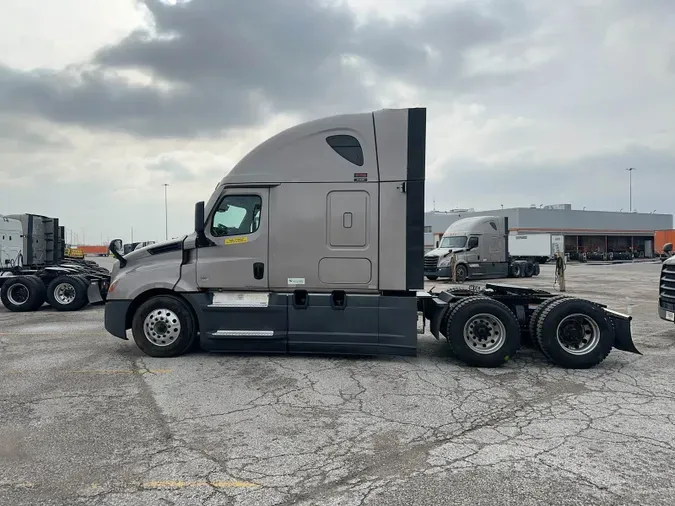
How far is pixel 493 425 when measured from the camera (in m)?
4.66

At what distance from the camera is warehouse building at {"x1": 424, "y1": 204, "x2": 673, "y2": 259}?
2356 inches

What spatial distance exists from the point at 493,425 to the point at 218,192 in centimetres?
499

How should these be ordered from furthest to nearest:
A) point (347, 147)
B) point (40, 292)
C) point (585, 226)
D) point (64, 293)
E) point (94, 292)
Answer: point (585, 226), point (64, 293), point (40, 292), point (94, 292), point (347, 147)

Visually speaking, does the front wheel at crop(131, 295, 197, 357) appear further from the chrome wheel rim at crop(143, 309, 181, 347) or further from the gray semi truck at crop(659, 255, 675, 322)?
the gray semi truck at crop(659, 255, 675, 322)

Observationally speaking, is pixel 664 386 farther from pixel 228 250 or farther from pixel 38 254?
pixel 38 254

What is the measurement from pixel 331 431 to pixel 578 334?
424 cm

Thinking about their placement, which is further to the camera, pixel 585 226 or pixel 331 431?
pixel 585 226

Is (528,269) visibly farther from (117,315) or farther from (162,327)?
(117,315)

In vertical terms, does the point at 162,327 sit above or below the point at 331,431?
above

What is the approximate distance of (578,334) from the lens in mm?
6762

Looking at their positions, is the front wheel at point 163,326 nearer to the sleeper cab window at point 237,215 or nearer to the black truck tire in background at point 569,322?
the sleeper cab window at point 237,215

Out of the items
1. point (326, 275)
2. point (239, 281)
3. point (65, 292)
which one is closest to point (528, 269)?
point (326, 275)

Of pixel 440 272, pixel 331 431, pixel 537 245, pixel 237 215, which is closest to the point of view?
pixel 331 431

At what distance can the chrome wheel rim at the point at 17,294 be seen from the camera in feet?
42.4
